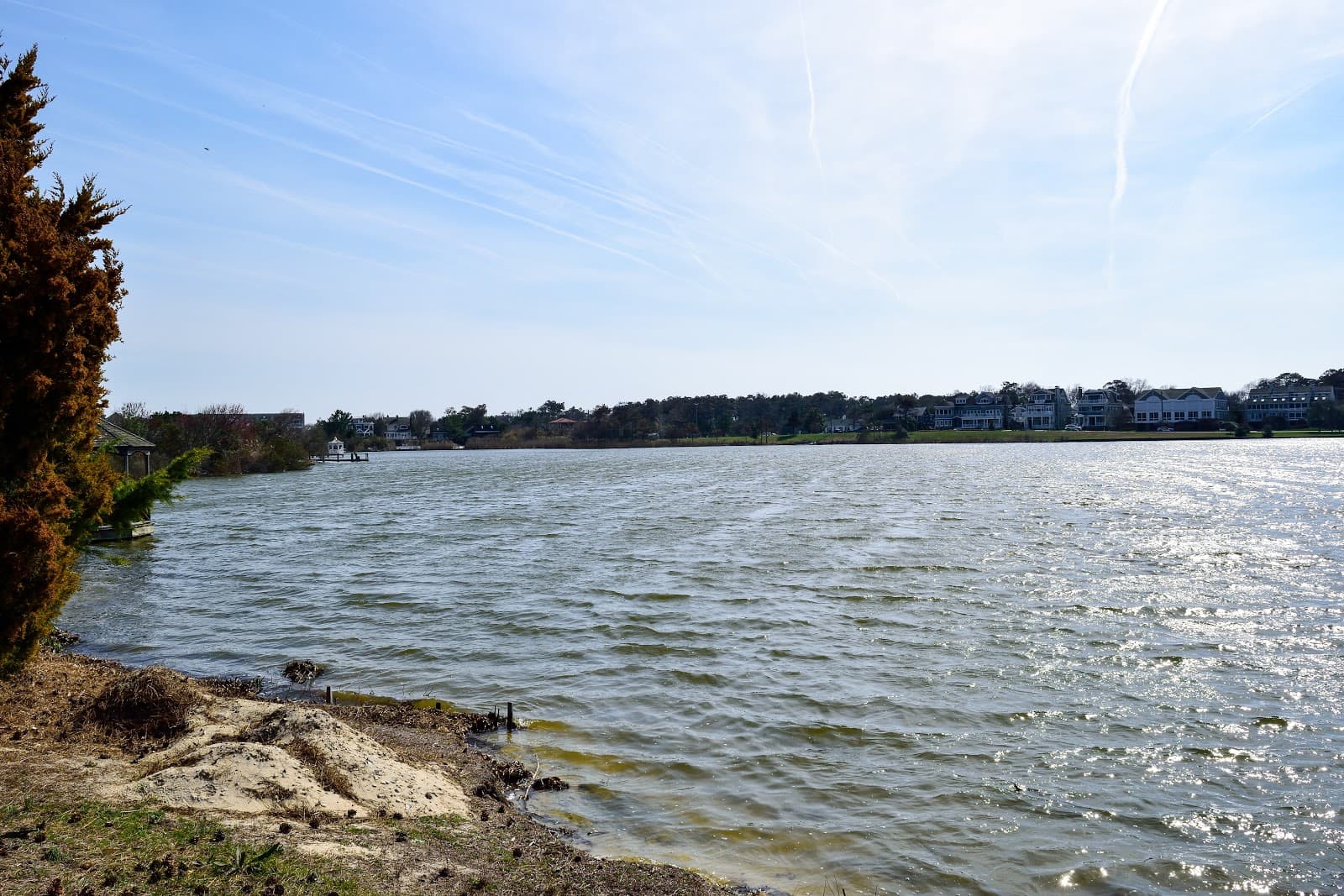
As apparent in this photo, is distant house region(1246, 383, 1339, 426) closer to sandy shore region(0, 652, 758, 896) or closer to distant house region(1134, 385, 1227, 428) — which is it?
distant house region(1134, 385, 1227, 428)

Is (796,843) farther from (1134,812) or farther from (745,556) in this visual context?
(745,556)

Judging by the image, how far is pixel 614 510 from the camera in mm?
44031

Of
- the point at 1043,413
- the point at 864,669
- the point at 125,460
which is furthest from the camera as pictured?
the point at 1043,413

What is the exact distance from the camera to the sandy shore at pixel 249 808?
5.15m

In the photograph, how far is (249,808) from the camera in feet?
20.7

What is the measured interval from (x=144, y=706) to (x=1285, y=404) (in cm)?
19890

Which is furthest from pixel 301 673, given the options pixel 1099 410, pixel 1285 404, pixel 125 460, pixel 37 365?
pixel 1285 404

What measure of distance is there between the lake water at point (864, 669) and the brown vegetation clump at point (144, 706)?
3693 millimetres

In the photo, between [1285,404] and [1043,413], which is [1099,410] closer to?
[1043,413]

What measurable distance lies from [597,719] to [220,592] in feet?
47.8

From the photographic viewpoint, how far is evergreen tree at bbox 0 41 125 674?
854 cm

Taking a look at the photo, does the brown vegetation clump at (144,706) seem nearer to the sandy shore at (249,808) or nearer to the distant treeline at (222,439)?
the sandy shore at (249,808)

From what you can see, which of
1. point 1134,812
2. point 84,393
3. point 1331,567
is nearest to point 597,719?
point 1134,812

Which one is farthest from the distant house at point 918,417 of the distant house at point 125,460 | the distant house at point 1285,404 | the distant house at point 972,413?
the distant house at point 125,460
